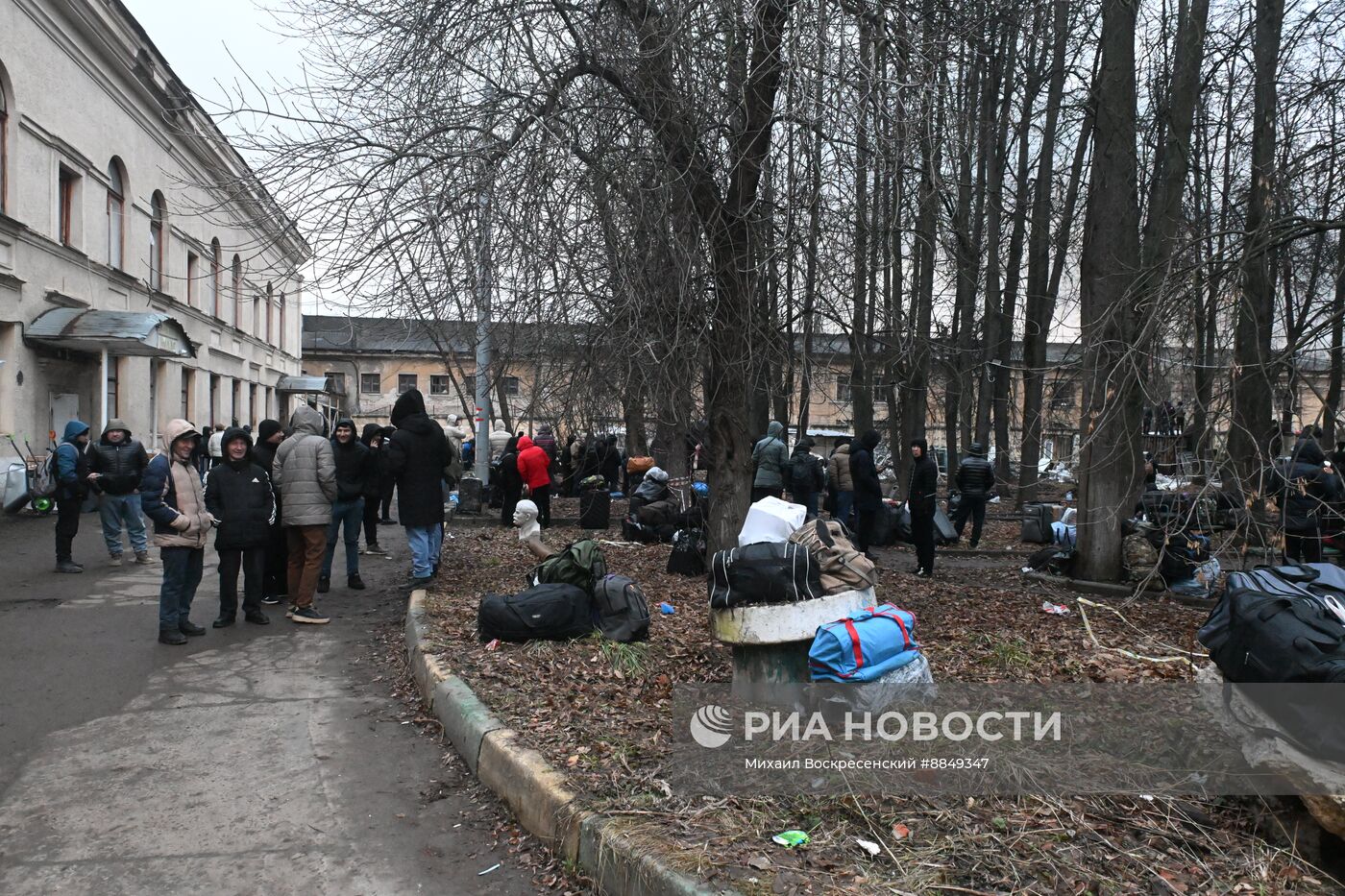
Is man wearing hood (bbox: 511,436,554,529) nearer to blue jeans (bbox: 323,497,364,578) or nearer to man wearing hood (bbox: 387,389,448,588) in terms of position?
blue jeans (bbox: 323,497,364,578)

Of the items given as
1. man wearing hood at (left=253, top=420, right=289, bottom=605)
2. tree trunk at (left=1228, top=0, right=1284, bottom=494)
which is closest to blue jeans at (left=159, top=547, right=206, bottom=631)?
man wearing hood at (left=253, top=420, right=289, bottom=605)

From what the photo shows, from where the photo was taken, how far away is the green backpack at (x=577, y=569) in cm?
670

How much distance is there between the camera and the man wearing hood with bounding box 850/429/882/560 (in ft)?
40.0

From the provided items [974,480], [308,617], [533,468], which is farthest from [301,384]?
[308,617]

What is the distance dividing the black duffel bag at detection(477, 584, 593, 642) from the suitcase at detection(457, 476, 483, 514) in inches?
401

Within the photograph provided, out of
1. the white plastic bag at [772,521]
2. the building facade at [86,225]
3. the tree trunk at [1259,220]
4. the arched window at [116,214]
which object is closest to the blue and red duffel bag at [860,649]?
the white plastic bag at [772,521]

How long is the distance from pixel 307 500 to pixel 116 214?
16.6 m

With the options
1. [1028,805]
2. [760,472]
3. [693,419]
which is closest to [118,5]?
[760,472]

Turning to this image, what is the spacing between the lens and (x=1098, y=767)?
13.5 ft

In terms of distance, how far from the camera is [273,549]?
9.09 metres

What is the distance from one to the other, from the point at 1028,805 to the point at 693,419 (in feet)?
16.8

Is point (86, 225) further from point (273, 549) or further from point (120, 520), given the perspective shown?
point (273, 549)

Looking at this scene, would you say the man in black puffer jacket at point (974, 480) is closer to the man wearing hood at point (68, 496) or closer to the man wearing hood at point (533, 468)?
the man wearing hood at point (533, 468)

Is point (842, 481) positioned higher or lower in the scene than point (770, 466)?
lower
